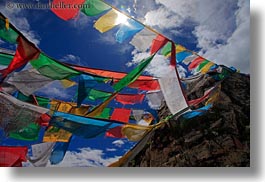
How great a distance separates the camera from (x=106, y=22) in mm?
2051

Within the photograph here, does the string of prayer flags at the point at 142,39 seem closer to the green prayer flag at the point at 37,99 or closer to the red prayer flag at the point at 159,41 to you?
the red prayer flag at the point at 159,41

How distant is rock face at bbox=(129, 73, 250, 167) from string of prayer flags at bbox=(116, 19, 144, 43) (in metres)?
0.40

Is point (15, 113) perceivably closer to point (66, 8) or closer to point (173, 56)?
point (66, 8)

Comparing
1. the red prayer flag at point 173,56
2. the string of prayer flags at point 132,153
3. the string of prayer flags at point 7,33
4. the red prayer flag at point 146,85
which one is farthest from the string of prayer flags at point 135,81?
the string of prayer flags at point 7,33

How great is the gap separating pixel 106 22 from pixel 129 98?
0.41 meters

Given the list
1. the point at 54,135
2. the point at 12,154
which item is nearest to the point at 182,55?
the point at 54,135

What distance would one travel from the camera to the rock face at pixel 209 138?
204 cm

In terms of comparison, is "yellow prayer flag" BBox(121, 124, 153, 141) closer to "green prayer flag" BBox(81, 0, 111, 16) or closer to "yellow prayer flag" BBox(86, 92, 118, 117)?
"yellow prayer flag" BBox(86, 92, 118, 117)

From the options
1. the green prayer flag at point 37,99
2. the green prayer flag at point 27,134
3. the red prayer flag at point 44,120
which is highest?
the green prayer flag at point 37,99

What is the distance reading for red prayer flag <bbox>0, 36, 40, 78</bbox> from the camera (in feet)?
6.64

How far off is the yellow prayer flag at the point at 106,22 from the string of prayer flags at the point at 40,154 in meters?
0.66

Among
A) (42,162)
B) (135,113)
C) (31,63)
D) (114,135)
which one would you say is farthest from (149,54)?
(42,162)

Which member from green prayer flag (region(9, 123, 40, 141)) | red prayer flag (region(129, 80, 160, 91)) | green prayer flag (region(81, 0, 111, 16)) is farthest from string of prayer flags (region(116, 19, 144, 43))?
green prayer flag (region(9, 123, 40, 141))

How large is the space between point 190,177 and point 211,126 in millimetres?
287
